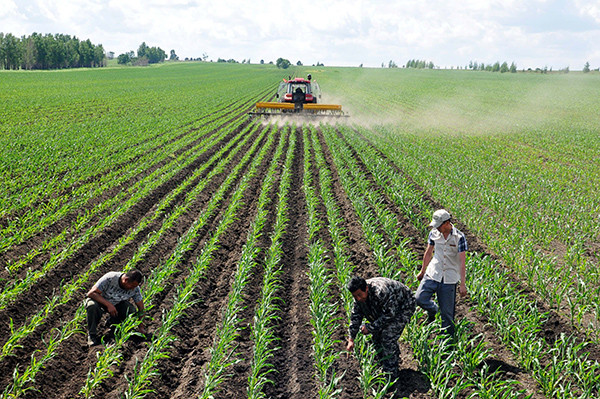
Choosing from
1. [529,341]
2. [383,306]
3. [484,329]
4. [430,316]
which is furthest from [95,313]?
[529,341]

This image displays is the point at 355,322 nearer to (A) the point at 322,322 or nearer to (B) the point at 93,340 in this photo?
(A) the point at 322,322

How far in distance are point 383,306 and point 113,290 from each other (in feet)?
10.8

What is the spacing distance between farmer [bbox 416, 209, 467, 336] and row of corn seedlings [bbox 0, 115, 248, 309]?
5.42m

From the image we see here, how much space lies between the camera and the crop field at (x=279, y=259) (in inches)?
193

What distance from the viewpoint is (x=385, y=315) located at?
4.78 meters

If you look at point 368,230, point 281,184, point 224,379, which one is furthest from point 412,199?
point 224,379

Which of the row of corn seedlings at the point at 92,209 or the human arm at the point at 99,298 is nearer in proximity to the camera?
the human arm at the point at 99,298

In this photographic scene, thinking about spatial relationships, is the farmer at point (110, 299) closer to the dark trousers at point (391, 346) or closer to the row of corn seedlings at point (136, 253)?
the row of corn seedlings at point (136, 253)

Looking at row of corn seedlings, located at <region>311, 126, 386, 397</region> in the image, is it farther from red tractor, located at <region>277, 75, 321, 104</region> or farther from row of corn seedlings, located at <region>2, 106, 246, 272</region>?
red tractor, located at <region>277, 75, 321, 104</region>

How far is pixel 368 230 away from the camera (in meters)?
8.62

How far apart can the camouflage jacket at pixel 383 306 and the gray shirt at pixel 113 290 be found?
8.99ft

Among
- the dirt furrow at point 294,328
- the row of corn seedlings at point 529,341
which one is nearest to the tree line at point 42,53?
the dirt furrow at point 294,328

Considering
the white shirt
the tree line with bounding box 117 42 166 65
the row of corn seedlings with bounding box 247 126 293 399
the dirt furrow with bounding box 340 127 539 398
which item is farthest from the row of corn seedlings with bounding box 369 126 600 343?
the tree line with bounding box 117 42 166 65

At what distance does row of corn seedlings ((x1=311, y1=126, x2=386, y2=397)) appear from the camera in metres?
4.66
